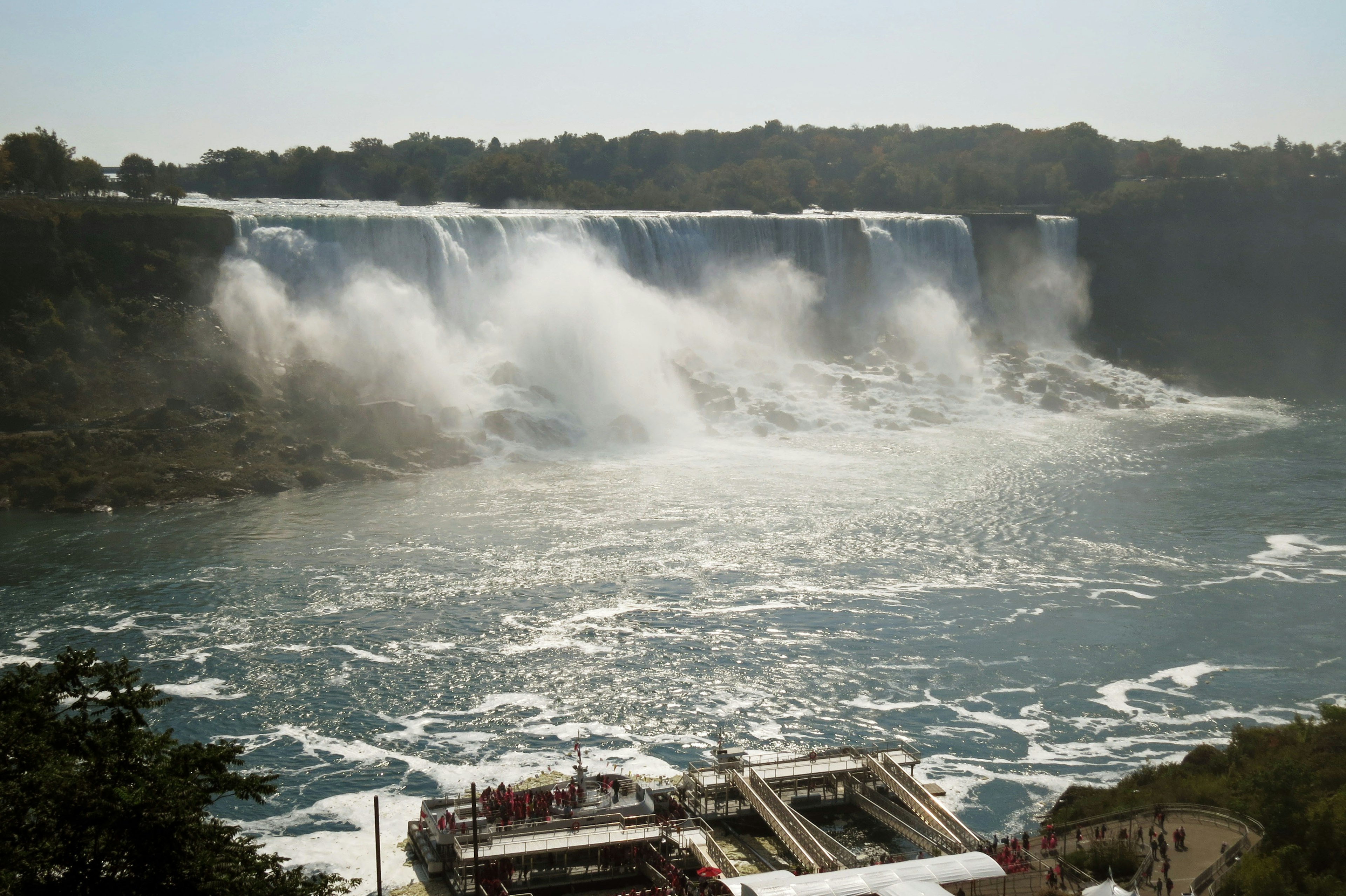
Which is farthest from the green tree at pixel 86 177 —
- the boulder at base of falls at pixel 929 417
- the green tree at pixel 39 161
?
the boulder at base of falls at pixel 929 417

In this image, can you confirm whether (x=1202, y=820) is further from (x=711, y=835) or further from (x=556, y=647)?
(x=556, y=647)

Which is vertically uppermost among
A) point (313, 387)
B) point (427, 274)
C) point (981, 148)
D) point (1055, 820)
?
point (981, 148)

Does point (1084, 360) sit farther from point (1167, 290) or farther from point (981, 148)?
point (981, 148)

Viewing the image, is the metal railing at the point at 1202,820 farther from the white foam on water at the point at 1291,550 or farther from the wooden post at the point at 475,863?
the white foam on water at the point at 1291,550

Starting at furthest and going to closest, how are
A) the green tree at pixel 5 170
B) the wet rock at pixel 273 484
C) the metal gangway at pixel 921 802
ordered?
the green tree at pixel 5 170 < the wet rock at pixel 273 484 < the metal gangway at pixel 921 802

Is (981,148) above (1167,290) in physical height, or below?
above

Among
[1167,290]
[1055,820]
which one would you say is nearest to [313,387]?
[1055,820]
